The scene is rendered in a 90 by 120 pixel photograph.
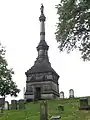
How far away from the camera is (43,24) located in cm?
5784

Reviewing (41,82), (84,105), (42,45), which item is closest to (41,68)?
(41,82)

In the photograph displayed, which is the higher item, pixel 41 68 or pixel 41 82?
pixel 41 68

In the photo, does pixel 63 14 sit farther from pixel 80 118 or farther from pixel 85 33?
pixel 80 118

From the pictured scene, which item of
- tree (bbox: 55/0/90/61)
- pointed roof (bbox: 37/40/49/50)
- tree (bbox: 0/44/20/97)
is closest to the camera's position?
tree (bbox: 55/0/90/61)

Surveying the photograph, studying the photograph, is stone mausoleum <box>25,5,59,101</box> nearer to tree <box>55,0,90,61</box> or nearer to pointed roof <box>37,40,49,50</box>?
pointed roof <box>37,40,49,50</box>

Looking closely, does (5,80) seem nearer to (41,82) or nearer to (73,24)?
(41,82)

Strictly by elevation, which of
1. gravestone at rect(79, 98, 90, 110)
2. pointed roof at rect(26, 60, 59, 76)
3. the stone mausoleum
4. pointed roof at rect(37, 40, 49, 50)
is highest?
pointed roof at rect(37, 40, 49, 50)

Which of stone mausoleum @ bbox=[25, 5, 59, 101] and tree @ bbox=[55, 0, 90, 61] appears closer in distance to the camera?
tree @ bbox=[55, 0, 90, 61]

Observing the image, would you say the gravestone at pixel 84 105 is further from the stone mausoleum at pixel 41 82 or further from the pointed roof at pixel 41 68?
the pointed roof at pixel 41 68

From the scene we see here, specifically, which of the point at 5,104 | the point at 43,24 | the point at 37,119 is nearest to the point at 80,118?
the point at 37,119

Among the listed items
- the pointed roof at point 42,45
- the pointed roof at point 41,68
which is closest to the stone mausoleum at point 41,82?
the pointed roof at point 41,68

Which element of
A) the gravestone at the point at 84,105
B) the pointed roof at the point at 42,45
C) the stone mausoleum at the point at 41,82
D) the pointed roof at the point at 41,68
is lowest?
the gravestone at the point at 84,105

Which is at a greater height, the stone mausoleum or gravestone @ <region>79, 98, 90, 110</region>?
the stone mausoleum

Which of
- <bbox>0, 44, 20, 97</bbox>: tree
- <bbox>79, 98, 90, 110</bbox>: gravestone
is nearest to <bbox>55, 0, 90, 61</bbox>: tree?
<bbox>79, 98, 90, 110</bbox>: gravestone
